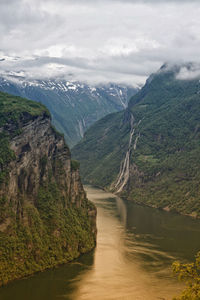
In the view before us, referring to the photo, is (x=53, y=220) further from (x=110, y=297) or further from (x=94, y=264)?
(x=110, y=297)

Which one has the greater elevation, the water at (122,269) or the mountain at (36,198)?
the mountain at (36,198)

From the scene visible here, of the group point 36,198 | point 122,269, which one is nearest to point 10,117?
point 36,198

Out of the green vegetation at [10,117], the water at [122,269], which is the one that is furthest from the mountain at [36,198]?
the water at [122,269]

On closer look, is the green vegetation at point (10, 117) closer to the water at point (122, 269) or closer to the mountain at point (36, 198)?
the mountain at point (36, 198)

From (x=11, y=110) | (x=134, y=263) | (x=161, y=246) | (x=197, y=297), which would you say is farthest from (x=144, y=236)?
(x=197, y=297)

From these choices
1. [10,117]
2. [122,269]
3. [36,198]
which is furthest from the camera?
[36,198]

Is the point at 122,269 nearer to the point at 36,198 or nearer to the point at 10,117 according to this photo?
the point at 36,198
